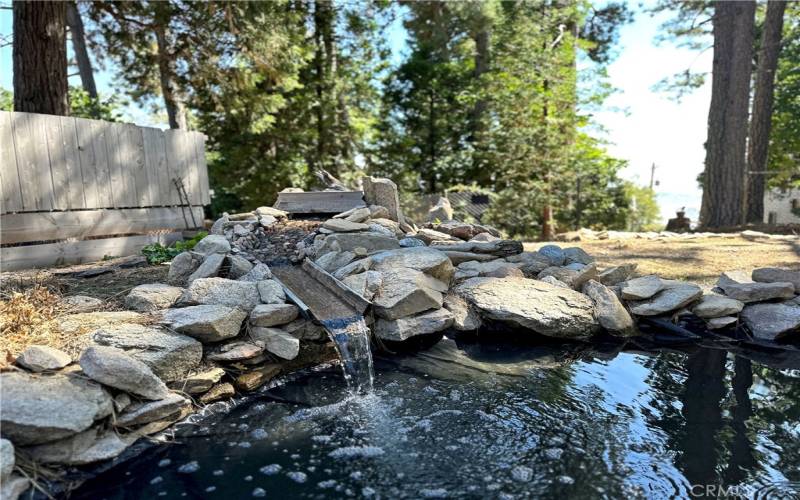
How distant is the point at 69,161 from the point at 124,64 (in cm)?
572

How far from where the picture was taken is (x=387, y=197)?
219 inches

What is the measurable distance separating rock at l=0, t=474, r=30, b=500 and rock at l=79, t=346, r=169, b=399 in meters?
0.51

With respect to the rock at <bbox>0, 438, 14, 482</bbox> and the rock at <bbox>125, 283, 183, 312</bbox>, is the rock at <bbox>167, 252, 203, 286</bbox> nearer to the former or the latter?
the rock at <bbox>125, 283, 183, 312</bbox>

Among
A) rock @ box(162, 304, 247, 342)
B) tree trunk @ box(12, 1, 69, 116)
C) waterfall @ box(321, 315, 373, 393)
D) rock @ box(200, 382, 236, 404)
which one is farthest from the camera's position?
tree trunk @ box(12, 1, 69, 116)

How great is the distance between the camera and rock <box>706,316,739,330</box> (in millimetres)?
3844

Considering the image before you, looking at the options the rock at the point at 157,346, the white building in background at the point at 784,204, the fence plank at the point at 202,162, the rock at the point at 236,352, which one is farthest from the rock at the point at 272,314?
the white building in background at the point at 784,204

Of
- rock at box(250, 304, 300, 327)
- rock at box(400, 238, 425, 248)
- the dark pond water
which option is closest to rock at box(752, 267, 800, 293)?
the dark pond water

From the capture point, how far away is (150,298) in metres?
3.34

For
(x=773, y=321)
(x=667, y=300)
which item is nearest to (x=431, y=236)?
(x=667, y=300)

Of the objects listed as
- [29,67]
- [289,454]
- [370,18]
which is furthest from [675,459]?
[370,18]

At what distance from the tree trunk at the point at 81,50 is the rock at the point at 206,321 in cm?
1034

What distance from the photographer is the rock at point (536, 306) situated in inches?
146

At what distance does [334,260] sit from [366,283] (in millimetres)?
638

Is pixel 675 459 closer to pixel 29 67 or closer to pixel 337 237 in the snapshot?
pixel 337 237
